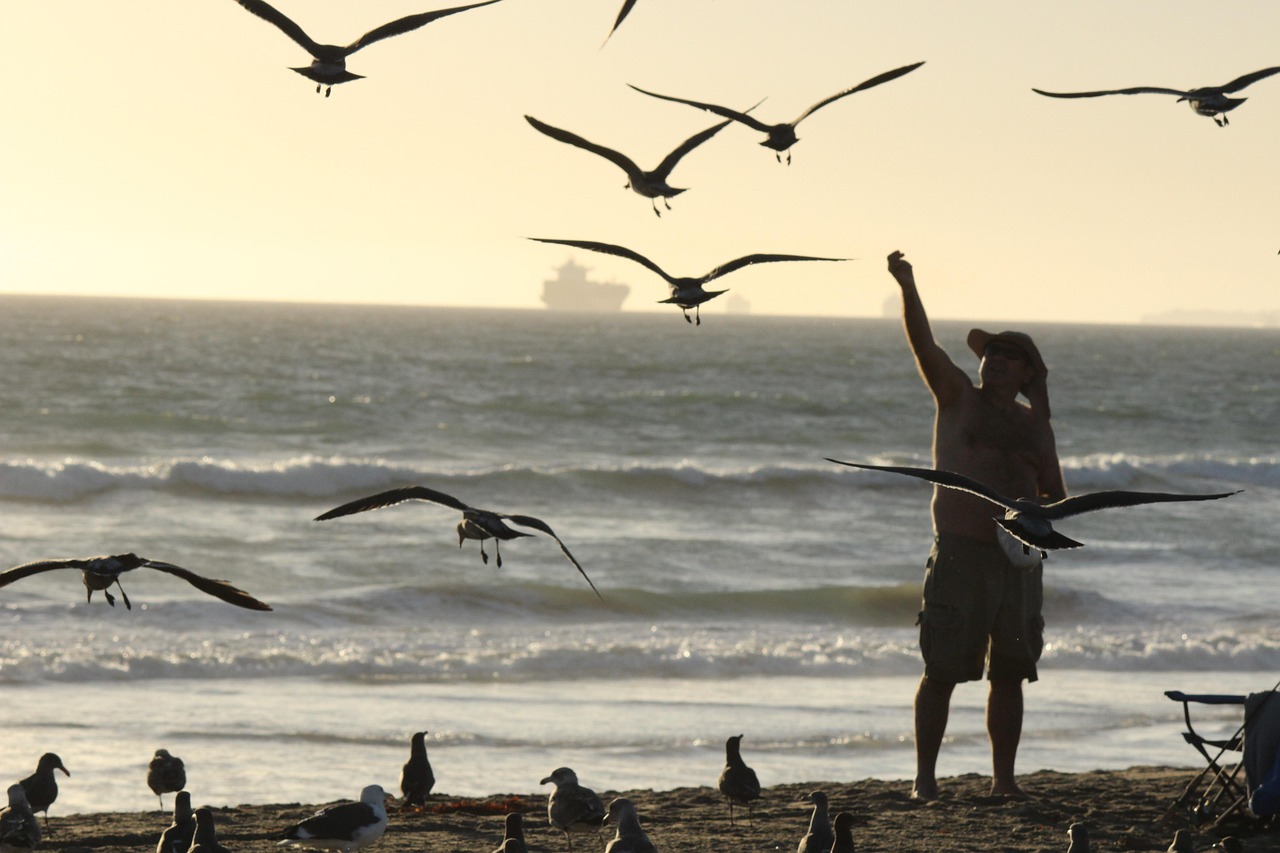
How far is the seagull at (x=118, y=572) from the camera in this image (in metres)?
5.05

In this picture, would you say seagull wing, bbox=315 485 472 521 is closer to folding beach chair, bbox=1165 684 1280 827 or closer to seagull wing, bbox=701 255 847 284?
seagull wing, bbox=701 255 847 284

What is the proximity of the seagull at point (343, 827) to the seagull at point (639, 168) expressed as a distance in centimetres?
273

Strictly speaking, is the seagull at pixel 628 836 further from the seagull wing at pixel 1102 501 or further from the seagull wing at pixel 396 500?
the seagull wing at pixel 1102 501

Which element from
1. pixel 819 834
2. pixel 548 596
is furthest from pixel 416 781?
pixel 548 596

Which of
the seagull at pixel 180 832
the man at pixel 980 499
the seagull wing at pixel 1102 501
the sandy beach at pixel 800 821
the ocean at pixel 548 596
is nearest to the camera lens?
the seagull wing at pixel 1102 501

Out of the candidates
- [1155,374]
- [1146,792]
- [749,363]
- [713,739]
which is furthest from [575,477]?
[1155,374]

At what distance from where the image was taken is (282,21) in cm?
569

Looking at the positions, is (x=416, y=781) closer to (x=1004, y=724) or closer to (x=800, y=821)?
(x=800, y=821)

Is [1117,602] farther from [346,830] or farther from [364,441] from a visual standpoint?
[364,441]

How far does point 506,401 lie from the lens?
42312mm

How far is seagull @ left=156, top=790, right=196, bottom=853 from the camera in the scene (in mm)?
6320

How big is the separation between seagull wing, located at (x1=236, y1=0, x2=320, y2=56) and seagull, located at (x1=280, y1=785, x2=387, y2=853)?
304 centimetres

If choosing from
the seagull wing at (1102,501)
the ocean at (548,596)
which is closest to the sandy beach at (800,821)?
the ocean at (548,596)

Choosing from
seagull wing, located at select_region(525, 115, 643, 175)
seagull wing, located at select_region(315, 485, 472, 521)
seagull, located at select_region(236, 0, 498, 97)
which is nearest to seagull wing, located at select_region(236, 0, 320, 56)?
seagull, located at select_region(236, 0, 498, 97)
